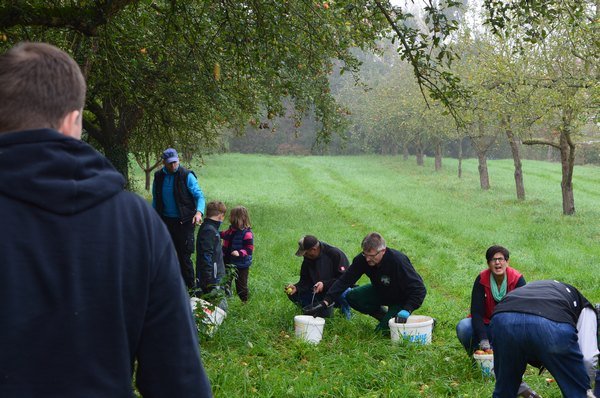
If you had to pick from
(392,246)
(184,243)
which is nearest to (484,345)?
(184,243)

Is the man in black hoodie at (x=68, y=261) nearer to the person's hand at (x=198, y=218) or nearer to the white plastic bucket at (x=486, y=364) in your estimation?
the white plastic bucket at (x=486, y=364)

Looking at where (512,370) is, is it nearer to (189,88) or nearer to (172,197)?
(172,197)

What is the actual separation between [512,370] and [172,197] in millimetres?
5369

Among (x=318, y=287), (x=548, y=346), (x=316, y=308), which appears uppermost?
(x=548, y=346)

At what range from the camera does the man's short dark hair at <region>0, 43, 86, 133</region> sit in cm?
158

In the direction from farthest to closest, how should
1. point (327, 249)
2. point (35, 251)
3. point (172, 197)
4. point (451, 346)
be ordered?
1. point (172, 197)
2. point (327, 249)
3. point (451, 346)
4. point (35, 251)

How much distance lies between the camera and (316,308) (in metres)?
7.41

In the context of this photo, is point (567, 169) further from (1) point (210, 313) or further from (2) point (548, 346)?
(2) point (548, 346)

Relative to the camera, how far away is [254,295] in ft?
29.9

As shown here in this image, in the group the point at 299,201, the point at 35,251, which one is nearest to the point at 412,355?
the point at 35,251

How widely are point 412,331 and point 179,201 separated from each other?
3.49 metres

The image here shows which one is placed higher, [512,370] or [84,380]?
[84,380]

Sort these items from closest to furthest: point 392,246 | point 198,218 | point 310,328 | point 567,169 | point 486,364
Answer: point 486,364, point 310,328, point 198,218, point 392,246, point 567,169

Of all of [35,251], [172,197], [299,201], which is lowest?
[299,201]
